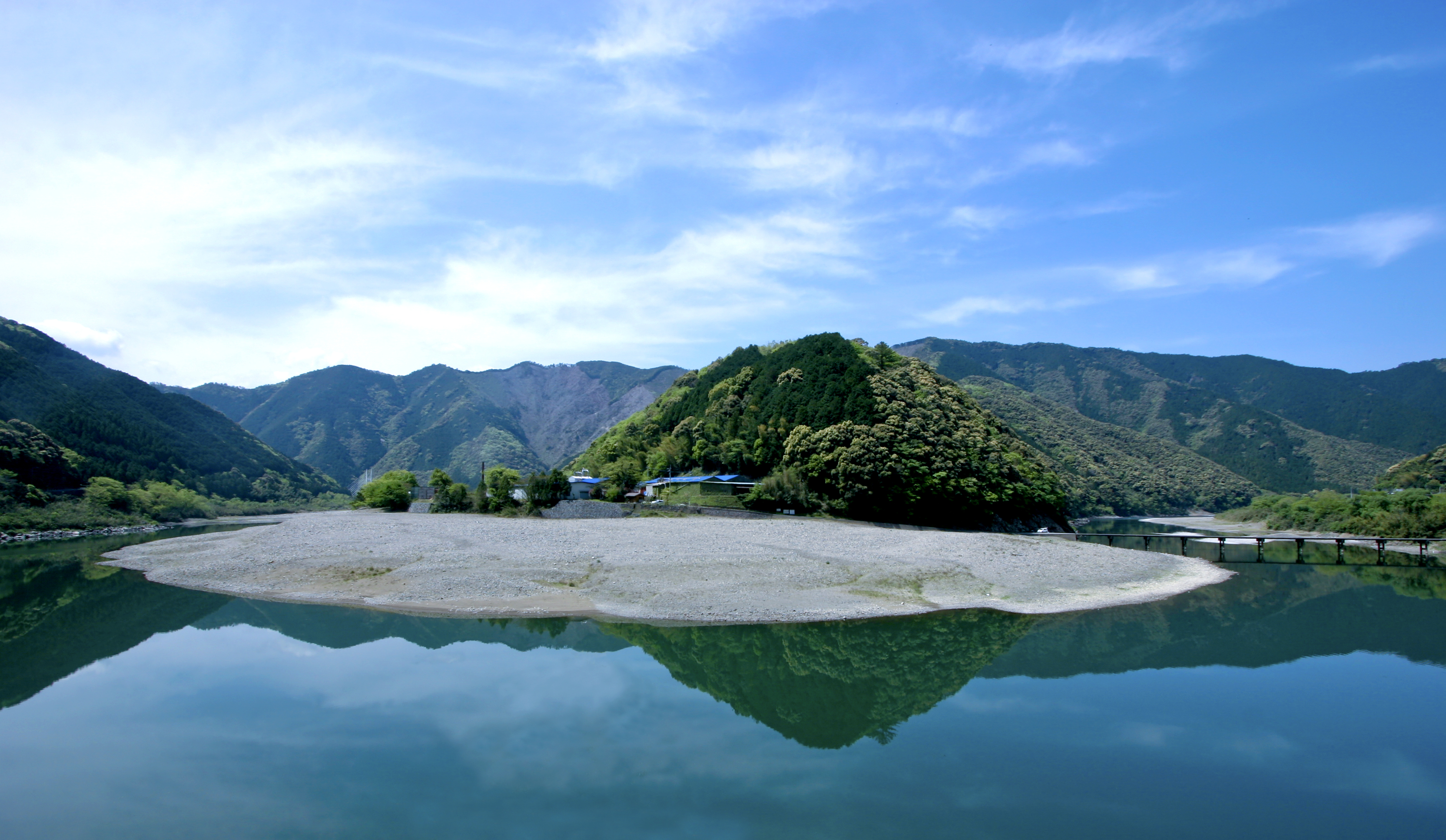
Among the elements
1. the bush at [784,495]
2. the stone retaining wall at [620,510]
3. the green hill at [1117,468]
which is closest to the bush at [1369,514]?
the green hill at [1117,468]

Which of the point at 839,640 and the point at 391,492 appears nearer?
the point at 839,640

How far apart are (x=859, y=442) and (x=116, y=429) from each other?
11047 centimetres

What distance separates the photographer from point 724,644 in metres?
20.2

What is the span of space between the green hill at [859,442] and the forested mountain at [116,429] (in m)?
64.2

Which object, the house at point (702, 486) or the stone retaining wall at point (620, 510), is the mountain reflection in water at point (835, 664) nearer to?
the stone retaining wall at point (620, 510)

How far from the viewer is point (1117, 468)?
12500cm

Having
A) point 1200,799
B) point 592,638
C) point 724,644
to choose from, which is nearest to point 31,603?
point 592,638

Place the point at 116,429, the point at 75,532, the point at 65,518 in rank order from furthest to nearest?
1. the point at 116,429
2. the point at 65,518
3. the point at 75,532

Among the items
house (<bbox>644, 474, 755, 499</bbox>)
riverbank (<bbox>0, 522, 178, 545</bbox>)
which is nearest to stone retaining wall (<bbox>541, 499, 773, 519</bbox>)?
house (<bbox>644, 474, 755, 499</bbox>)

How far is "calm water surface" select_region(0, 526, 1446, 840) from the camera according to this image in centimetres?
1043

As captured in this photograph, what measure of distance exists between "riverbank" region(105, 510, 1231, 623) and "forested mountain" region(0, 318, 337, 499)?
205 feet

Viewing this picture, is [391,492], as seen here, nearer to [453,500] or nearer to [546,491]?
[453,500]

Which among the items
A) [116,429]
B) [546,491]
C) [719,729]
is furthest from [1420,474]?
[116,429]

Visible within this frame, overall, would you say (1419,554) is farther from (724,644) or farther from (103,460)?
(103,460)
